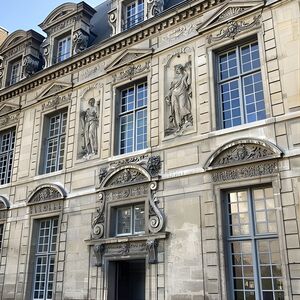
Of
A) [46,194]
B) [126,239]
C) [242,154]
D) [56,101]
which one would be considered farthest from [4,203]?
[242,154]

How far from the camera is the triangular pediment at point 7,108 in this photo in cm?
1511

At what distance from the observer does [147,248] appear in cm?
967

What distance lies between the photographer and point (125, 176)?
10828mm

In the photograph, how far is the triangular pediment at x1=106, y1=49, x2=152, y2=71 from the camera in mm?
11680

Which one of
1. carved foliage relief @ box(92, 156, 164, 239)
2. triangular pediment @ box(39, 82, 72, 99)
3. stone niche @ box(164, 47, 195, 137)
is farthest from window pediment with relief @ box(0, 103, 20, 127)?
stone niche @ box(164, 47, 195, 137)

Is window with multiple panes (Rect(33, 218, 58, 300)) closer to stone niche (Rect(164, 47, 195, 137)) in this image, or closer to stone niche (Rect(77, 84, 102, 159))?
stone niche (Rect(77, 84, 102, 159))

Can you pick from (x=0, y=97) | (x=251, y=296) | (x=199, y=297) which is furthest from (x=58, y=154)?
(x=251, y=296)

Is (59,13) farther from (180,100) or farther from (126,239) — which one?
(126,239)

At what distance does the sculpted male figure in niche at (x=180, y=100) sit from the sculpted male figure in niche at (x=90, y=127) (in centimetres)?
266

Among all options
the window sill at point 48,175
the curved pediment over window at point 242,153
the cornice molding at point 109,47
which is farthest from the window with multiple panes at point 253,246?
the window sill at point 48,175

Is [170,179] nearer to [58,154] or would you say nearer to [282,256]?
[282,256]

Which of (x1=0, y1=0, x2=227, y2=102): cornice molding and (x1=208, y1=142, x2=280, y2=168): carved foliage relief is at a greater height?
(x1=0, y1=0, x2=227, y2=102): cornice molding

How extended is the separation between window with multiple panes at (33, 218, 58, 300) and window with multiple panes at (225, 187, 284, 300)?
226 inches

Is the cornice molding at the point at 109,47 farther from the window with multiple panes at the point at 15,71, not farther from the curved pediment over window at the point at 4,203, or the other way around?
the curved pediment over window at the point at 4,203
